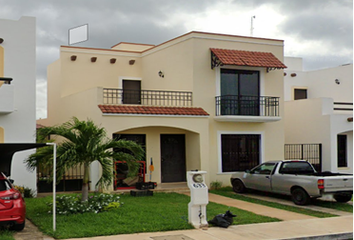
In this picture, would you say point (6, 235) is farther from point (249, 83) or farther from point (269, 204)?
point (249, 83)

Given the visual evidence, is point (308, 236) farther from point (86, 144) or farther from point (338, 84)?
point (338, 84)

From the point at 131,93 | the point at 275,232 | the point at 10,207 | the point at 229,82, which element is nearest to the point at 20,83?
the point at 10,207

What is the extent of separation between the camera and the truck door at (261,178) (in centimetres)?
1609

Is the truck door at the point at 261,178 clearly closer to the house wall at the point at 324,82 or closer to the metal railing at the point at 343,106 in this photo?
the metal railing at the point at 343,106

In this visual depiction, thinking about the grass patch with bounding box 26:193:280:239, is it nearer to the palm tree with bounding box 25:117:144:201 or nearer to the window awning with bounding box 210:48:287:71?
the palm tree with bounding box 25:117:144:201

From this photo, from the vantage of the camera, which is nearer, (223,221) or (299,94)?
(223,221)

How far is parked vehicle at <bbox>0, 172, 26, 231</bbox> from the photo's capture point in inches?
379

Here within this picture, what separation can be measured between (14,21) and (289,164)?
35.3ft

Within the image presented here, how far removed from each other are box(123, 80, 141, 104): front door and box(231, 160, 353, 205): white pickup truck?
657 centimetres

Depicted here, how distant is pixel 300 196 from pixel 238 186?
3345mm

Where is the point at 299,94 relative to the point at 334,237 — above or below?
above

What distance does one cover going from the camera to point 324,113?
72.1 feet

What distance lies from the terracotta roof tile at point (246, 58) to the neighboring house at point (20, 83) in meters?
7.40

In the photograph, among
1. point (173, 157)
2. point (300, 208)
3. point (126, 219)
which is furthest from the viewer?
point (173, 157)
